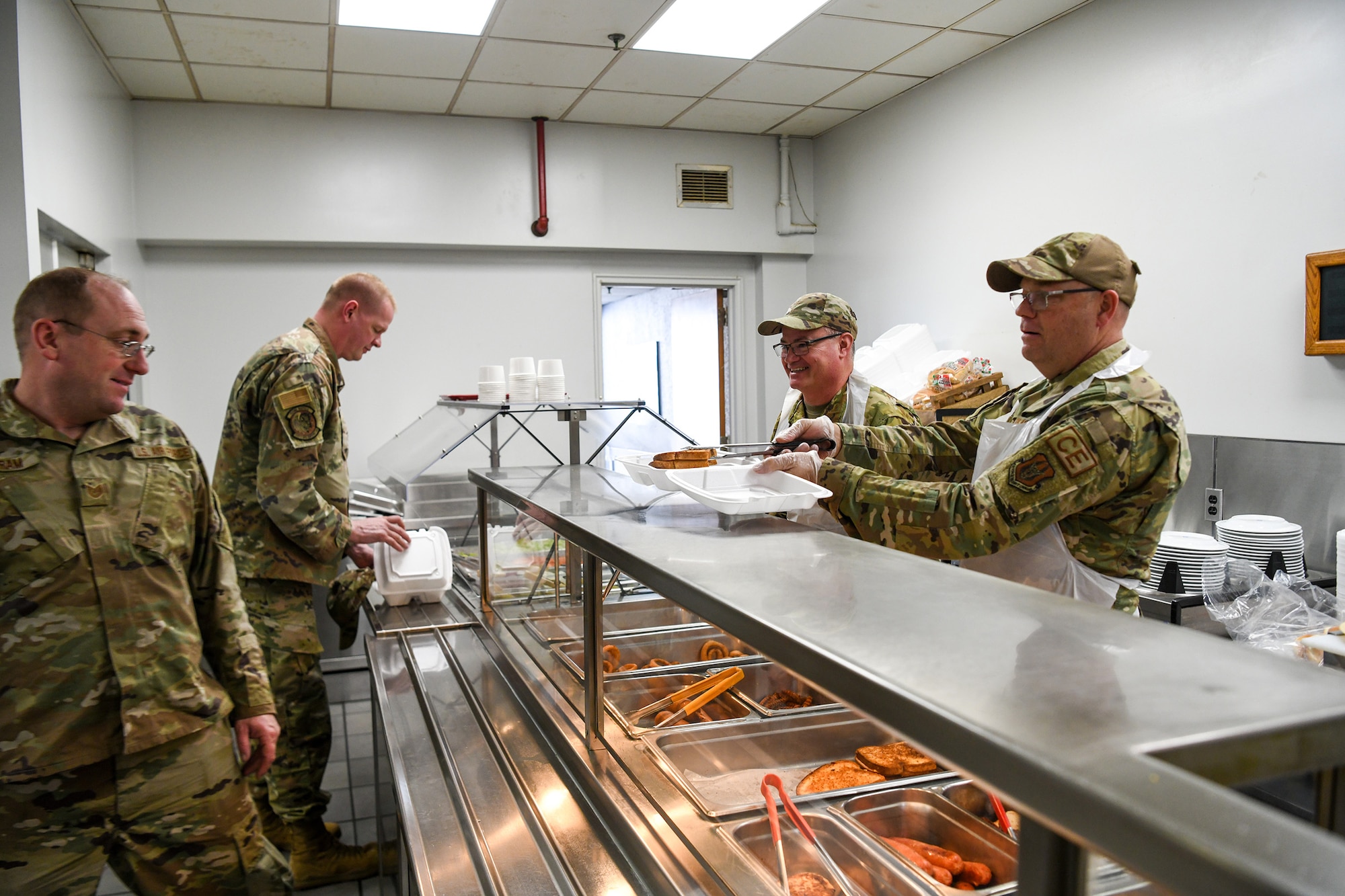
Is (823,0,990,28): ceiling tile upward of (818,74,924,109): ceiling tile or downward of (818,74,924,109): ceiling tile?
downward

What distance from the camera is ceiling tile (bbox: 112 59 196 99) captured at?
13.2ft

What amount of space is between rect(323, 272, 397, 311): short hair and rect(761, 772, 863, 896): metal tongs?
81.7 inches

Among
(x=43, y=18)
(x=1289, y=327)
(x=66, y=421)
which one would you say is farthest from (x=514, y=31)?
(x=1289, y=327)

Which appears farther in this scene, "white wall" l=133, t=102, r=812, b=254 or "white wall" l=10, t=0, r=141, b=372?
"white wall" l=133, t=102, r=812, b=254

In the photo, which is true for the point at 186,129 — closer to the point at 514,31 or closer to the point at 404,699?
the point at 514,31

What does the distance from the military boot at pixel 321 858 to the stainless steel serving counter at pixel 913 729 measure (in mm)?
1058

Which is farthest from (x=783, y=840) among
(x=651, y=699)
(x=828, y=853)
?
(x=651, y=699)

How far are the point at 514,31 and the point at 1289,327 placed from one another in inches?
124

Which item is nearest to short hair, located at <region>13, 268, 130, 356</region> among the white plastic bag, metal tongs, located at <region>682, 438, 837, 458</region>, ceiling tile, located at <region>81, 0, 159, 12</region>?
metal tongs, located at <region>682, 438, 837, 458</region>

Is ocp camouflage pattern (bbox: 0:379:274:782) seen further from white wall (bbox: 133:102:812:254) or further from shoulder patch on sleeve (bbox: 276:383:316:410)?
white wall (bbox: 133:102:812:254)

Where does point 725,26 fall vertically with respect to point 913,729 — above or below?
above

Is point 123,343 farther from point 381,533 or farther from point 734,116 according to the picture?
point 734,116

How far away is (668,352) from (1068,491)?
7.74 m

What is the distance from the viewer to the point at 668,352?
9125 mm
